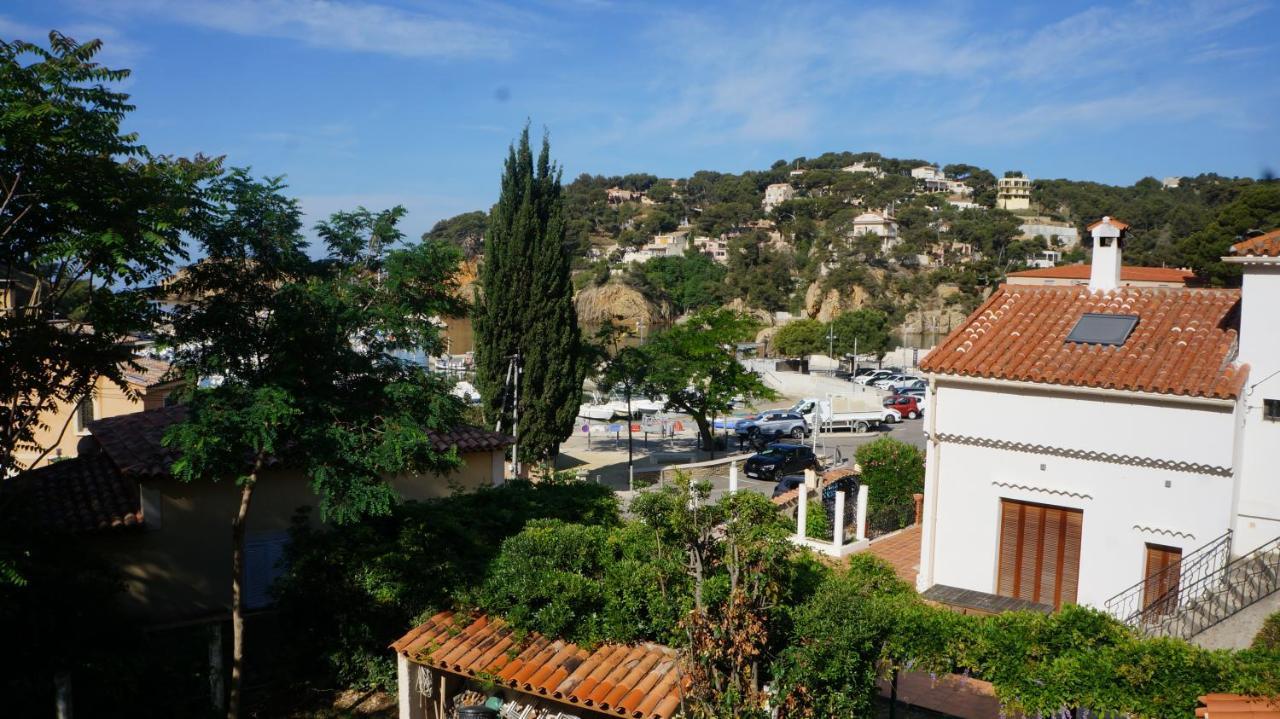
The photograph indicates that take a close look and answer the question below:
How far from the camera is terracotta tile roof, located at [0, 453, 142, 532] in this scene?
13.0 m

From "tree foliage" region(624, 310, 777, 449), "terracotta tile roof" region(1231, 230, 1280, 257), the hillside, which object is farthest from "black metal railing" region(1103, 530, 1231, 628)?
the hillside

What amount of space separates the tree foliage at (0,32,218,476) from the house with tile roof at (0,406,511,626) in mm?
3008

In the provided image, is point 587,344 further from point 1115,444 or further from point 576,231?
point 576,231

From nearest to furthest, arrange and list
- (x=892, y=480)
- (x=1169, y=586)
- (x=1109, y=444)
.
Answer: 1. (x=1169, y=586)
2. (x=1109, y=444)
3. (x=892, y=480)

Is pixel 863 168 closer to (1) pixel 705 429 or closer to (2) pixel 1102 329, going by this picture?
(1) pixel 705 429

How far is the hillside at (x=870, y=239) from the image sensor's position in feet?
295

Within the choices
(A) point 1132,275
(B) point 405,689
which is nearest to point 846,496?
(A) point 1132,275

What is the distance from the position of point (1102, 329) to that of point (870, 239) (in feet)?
309

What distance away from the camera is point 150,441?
47.8ft

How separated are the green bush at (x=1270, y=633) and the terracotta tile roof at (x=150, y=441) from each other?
33.0 feet

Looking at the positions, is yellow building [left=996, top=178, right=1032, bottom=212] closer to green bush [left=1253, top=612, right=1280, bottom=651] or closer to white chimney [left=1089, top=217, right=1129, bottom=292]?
white chimney [left=1089, top=217, right=1129, bottom=292]

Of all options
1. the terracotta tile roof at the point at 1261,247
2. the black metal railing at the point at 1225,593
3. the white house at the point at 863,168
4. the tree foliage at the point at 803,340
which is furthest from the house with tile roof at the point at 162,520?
the white house at the point at 863,168

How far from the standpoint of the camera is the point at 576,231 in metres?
145

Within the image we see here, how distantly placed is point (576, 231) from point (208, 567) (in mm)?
132597
